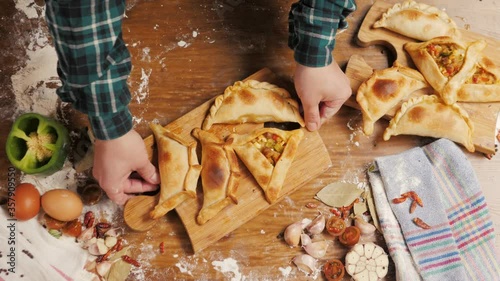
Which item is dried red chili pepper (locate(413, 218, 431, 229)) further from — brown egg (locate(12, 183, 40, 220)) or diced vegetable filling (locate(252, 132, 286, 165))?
brown egg (locate(12, 183, 40, 220))

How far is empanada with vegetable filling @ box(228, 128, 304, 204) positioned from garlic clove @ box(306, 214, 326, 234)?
0.17 metres

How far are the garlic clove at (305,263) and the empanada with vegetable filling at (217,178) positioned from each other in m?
0.31

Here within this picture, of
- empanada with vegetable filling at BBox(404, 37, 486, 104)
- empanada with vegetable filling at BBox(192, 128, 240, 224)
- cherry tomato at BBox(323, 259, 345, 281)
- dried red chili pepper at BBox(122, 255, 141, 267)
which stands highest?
empanada with vegetable filling at BBox(404, 37, 486, 104)

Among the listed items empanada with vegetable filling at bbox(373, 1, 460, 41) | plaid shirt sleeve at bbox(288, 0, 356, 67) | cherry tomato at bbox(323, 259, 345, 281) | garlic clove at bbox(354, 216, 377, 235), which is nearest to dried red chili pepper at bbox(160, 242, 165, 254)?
cherry tomato at bbox(323, 259, 345, 281)

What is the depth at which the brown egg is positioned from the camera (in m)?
1.79

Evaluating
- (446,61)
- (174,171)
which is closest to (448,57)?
(446,61)

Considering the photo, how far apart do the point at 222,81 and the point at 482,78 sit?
996 mm

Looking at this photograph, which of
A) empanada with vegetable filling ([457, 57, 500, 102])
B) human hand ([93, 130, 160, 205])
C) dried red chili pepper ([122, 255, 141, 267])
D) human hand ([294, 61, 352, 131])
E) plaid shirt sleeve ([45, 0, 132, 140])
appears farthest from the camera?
empanada with vegetable filling ([457, 57, 500, 102])

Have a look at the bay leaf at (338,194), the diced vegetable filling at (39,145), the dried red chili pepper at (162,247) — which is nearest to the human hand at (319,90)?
the bay leaf at (338,194)

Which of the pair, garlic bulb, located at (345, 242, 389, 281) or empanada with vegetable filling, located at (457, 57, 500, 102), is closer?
garlic bulb, located at (345, 242, 389, 281)

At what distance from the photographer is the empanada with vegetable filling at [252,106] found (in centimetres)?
188

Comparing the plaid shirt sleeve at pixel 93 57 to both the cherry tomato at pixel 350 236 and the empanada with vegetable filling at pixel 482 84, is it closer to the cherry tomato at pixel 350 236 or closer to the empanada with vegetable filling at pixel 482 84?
the cherry tomato at pixel 350 236

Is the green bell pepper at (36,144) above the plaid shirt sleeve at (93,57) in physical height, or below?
below

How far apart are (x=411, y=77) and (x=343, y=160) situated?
406mm
